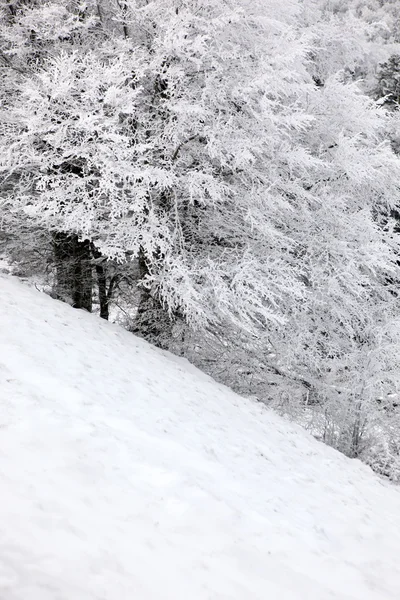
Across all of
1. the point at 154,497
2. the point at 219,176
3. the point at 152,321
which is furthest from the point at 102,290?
the point at 154,497

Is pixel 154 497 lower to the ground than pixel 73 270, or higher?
lower

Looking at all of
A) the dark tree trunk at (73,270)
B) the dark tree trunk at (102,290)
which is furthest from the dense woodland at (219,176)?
the dark tree trunk at (102,290)

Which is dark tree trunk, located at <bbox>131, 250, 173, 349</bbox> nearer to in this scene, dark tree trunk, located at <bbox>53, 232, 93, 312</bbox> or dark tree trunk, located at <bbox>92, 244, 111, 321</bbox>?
dark tree trunk, located at <bbox>53, 232, 93, 312</bbox>

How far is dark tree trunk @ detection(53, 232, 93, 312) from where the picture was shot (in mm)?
10688

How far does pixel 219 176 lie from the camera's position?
29.7 feet

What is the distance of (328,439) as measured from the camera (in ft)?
37.0

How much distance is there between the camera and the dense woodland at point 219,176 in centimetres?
809

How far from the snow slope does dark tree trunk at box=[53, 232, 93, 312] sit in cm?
321

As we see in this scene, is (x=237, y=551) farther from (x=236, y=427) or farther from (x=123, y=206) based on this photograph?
(x=123, y=206)

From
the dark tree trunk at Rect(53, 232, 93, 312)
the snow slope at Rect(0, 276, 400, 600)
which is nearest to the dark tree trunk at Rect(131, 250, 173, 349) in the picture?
the dark tree trunk at Rect(53, 232, 93, 312)

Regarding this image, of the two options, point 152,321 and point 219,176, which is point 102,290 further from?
point 219,176

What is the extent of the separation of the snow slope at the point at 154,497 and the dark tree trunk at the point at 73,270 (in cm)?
321

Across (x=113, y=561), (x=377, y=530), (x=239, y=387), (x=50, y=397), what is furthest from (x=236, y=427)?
(x=239, y=387)

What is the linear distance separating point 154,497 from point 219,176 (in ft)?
21.1
